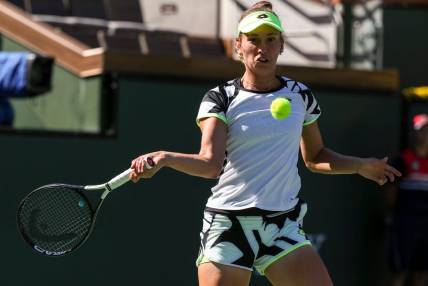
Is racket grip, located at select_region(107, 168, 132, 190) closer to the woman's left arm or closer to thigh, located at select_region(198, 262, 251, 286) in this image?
thigh, located at select_region(198, 262, 251, 286)

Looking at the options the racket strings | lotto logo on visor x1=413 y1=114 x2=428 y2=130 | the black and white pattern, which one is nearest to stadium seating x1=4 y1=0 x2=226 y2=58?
lotto logo on visor x1=413 y1=114 x2=428 y2=130

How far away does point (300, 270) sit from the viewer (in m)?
4.73

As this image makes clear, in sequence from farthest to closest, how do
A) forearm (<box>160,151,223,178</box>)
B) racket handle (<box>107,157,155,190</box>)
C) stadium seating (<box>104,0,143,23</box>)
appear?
stadium seating (<box>104,0,143,23</box>), forearm (<box>160,151,223,178</box>), racket handle (<box>107,157,155,190</box>)

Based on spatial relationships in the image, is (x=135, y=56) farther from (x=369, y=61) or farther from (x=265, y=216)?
(x=265, y=216)

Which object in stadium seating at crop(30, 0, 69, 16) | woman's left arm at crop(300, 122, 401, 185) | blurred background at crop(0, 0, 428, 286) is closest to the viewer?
woman's left arm at crop(300, 122, 401, 185)

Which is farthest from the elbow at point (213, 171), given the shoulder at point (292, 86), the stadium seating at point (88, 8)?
the stadium seating at point (88, 8)

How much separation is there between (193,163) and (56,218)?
38.4 inches

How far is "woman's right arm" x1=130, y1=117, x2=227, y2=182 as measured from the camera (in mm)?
4352

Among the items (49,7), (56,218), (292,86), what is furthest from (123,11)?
(292,86)

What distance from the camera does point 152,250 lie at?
8141 millimetres

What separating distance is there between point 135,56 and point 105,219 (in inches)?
49.7

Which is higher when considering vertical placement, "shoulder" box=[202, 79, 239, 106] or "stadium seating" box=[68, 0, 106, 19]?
"shoulder" box=[202, 79, 239, 106]

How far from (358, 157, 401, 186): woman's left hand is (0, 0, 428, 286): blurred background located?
334 centimetres

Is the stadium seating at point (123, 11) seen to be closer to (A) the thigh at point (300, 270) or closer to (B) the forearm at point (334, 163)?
(B) the forearm at point (334, 163)
